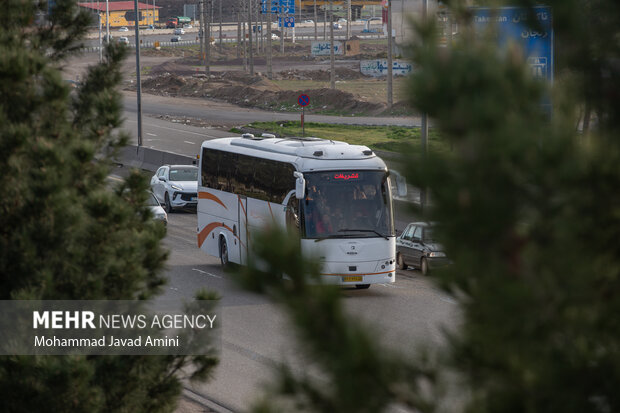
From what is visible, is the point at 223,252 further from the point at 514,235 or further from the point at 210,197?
the point at 514,235

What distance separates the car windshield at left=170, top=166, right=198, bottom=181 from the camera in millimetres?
32781

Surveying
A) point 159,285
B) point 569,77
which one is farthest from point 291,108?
point 569,77

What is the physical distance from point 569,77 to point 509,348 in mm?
1023

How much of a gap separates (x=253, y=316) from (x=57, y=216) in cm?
1151

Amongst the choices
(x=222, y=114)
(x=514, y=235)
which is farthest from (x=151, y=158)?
(x=514, y=235)

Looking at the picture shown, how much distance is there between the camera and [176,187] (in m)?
32.2

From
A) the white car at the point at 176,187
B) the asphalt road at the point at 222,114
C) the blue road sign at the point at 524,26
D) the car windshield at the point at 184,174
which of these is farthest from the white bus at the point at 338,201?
the asphalt road at the point at 222,114

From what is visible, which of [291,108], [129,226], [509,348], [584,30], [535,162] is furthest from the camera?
[291,108]

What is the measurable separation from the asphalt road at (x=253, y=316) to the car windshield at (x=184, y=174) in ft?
23.1

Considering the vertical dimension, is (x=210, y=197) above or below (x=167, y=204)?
above

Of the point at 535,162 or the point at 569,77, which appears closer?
the point at 535,162

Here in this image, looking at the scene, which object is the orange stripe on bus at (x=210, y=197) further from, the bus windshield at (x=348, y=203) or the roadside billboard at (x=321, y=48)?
the roadside billboard at (x=321, y=48)

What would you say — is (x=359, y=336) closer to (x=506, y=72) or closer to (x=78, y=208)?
(x=506, y=72)

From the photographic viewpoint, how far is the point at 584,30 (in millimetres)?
3066
